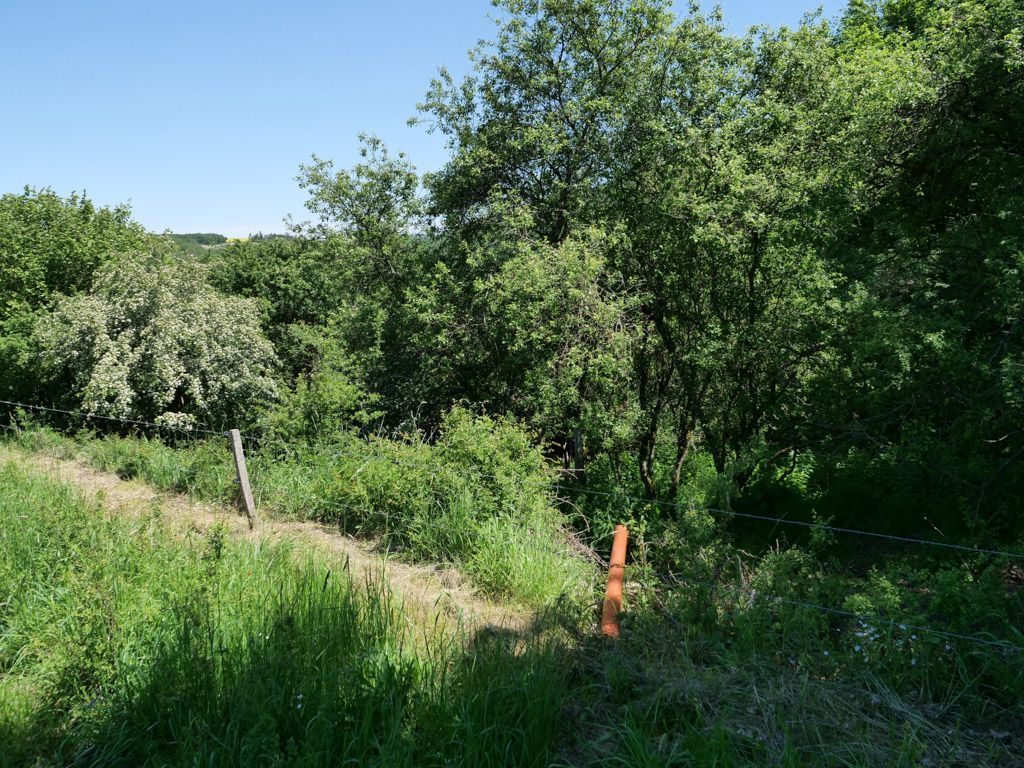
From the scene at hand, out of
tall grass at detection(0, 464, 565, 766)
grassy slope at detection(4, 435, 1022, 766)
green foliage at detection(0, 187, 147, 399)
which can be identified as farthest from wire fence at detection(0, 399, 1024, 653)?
green foliage at detection(0, 187, 147, 399)

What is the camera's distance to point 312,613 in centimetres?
404

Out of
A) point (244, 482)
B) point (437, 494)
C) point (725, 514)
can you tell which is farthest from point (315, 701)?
point (725, 514)

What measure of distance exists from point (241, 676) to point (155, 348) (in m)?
13.0

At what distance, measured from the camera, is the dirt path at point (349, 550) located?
4711 millimetres

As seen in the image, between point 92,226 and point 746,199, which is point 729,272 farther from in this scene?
point 92,226

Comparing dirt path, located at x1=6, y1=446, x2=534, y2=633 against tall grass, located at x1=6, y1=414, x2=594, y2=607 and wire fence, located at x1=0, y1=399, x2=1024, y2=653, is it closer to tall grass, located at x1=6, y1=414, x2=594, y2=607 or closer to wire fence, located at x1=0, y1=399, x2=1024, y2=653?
tall grass, located at x1=6, y1=414, x2=594, y2=607

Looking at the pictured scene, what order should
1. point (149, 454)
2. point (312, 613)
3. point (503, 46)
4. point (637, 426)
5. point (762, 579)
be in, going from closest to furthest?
point (312, 613), point (762, 579), point (149, 454), point (637, 426), point (503, 46)

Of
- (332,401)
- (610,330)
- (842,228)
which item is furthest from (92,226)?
(842,228)

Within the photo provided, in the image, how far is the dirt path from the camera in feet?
15.5

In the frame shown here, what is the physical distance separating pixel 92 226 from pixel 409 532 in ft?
57.5

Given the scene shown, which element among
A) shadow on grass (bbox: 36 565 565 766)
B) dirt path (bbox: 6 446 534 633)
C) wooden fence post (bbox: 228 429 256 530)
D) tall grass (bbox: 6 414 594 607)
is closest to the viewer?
shadow on grass (bbox: 36 565 565 766)

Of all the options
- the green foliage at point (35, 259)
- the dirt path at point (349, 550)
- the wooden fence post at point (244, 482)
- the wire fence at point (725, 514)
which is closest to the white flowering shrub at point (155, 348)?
the green foliage at point (35, 259)

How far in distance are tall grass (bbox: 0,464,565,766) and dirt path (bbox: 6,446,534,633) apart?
0.48m

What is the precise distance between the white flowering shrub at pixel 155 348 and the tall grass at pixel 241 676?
10569mm
